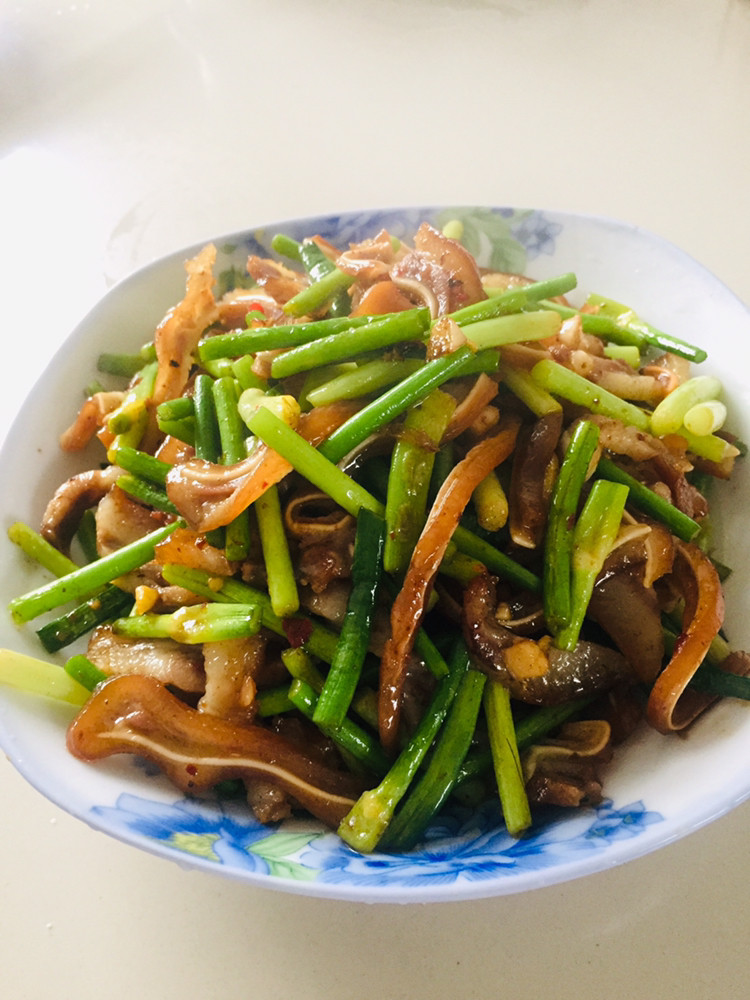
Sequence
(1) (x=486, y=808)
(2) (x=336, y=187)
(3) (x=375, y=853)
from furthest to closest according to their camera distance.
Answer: (2) (x=336, y=187) < (1) (x=486, y=808) < (3) (x=375, y=853)

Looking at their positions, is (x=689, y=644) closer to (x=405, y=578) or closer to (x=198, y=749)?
(x=405, y=578)

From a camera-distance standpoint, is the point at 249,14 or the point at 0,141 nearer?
the point at 0,141

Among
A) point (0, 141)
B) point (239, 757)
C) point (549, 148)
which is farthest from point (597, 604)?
point (0, 141)

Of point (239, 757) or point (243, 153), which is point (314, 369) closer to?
point (239, 757)

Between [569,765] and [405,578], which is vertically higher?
[405,578]

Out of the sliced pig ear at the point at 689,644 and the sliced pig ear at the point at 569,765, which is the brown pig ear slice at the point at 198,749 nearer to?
the sliced pig ear at the point at 569,765

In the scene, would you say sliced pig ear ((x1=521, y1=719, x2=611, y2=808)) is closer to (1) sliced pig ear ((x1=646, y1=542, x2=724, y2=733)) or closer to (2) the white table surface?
(1) sliced pig ear ((x1=646, y1=542, x2=724, y2=733))

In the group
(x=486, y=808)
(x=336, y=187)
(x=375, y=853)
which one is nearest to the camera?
(x=375, y=853)

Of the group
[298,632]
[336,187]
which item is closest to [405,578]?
[298,632]
